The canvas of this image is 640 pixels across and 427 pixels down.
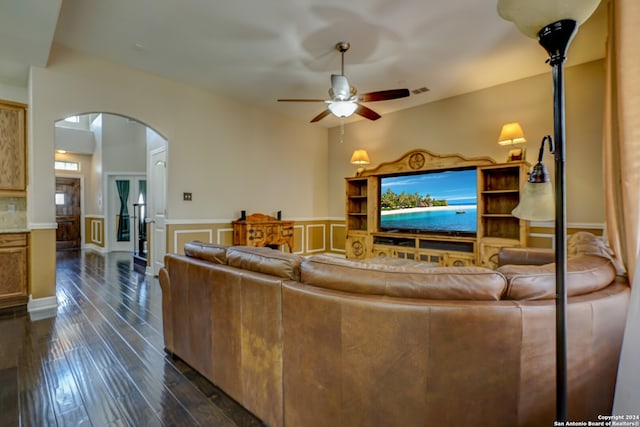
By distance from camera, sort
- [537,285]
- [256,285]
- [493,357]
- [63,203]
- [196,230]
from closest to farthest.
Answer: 1. [493,357]
2. [537,285]
3. [256,285]
4. [196,230]
5. [63,203]

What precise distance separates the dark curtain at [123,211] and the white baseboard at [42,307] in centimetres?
492

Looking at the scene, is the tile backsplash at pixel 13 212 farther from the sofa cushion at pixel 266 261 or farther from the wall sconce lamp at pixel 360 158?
the wall sconce lamp at pixel 360 158

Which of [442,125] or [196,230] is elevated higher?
[442,125]

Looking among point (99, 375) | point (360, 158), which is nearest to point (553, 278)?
point (99, 375)

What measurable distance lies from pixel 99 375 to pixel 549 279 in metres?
2.70

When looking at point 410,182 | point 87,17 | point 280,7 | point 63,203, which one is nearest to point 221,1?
point 280,7

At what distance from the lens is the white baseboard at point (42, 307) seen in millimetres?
3184

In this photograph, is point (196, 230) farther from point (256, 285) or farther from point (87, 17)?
point (256, 285)

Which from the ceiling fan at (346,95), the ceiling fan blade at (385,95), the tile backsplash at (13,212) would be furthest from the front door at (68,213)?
the ceiling fan blade at (385,95)

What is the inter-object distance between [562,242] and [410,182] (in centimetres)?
433

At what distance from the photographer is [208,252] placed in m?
1.96

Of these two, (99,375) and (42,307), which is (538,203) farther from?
(42,307)

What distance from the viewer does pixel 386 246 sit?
16.9 ft

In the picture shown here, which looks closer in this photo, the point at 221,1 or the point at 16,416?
the point at 16,416
